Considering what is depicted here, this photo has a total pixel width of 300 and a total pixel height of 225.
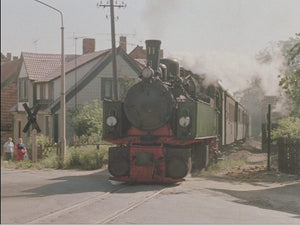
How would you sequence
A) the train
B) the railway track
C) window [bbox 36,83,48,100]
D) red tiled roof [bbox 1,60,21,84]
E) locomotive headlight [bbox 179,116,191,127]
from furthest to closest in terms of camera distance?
locomotive headlight [bbox 179,116,191,127]
the train
the railway track
window [bbox 36,83,48,100]
red tiled roof [bbox 1,60,21,84]

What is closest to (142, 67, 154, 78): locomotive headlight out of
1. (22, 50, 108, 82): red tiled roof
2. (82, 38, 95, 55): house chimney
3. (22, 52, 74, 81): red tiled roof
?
(82, 38, 95, 55): house chimney

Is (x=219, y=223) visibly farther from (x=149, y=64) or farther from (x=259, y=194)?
(x=149, y=64)


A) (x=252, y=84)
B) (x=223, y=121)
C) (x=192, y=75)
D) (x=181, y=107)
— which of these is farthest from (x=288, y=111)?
(x=181, y=107)

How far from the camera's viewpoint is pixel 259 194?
10469mm

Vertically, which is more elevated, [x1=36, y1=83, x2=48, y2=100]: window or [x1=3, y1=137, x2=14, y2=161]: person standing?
[x1=36, y1=83, x2=48, y2=100]: window

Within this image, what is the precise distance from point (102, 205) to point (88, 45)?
2682 millimetres

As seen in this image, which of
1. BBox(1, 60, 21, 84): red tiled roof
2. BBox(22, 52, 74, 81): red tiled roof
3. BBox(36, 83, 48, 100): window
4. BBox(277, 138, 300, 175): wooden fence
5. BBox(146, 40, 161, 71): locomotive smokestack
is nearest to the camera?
BBox(1, 60, 21, 84): red tiled roof

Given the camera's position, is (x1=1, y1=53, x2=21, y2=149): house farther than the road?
No

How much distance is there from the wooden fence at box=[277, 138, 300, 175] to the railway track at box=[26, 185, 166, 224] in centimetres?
582

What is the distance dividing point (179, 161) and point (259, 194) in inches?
68.3

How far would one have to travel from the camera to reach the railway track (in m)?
5.81

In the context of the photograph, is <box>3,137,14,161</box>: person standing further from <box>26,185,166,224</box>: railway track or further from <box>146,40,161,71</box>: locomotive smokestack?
<box>146,40,161,71</box>: locomotive smokestack

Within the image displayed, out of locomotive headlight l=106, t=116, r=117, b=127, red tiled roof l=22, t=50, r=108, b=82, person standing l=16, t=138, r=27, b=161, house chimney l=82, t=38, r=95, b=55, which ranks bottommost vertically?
person standing l=16, t=138, r=27, b=161

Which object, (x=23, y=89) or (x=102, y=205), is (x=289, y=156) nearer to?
(x=102, y=205)
